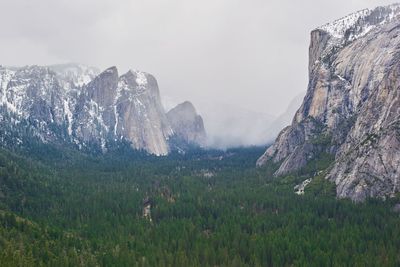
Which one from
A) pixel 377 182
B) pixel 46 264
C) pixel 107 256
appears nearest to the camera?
pixel 46 264

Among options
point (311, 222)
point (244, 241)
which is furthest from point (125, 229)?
point (311, 222)

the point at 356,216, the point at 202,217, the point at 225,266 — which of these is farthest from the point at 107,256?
the point at 356,216

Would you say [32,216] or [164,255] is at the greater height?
[32,216]

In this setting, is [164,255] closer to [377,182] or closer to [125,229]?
[125,229]

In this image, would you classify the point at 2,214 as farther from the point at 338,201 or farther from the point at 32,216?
the point at 338,201

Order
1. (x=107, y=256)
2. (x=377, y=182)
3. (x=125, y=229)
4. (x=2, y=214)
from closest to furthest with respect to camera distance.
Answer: (x=107, y=256) → (x=2, y=214) → (x=125, y=229) → (x=377, y=182)

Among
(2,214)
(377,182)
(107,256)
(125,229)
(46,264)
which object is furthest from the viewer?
(377,182)

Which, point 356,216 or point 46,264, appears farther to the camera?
point 356,216

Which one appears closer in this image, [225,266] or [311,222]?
[225,266]

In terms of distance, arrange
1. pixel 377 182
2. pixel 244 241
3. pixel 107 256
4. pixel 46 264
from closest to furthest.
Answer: pixel 46 264 < pixel 107 256 < pixel 244 241 < pixel 377 182
